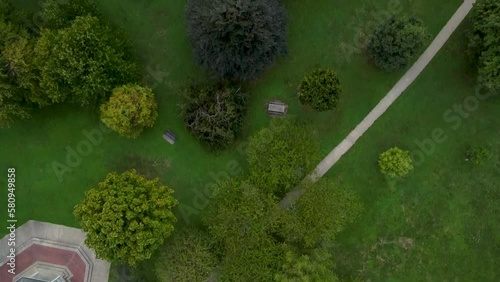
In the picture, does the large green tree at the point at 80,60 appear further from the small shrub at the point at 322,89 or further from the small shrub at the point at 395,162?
the small shrub at the point at 395,162

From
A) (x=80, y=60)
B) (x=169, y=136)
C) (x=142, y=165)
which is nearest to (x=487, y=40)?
(x=169, y=136)

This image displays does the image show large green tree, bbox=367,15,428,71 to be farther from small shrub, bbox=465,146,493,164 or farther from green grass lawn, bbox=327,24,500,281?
small shrub, bbox=465,146,493,164

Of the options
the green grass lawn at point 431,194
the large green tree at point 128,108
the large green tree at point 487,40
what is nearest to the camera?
the large green tree at point 487,40

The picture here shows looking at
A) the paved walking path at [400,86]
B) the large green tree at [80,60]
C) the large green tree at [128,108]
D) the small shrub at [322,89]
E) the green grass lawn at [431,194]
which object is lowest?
the green grass lawn at [431,194]

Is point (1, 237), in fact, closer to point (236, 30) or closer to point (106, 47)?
point (106, 47)

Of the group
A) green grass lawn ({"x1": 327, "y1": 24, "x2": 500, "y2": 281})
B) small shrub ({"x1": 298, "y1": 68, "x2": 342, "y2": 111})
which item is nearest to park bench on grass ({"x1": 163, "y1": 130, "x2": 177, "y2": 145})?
small shrub ({"x1": 298, "y1": 68, "x2": 342, "y2": 111})

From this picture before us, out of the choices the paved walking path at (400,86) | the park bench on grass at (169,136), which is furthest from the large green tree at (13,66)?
the paved walking path at (400,86)
